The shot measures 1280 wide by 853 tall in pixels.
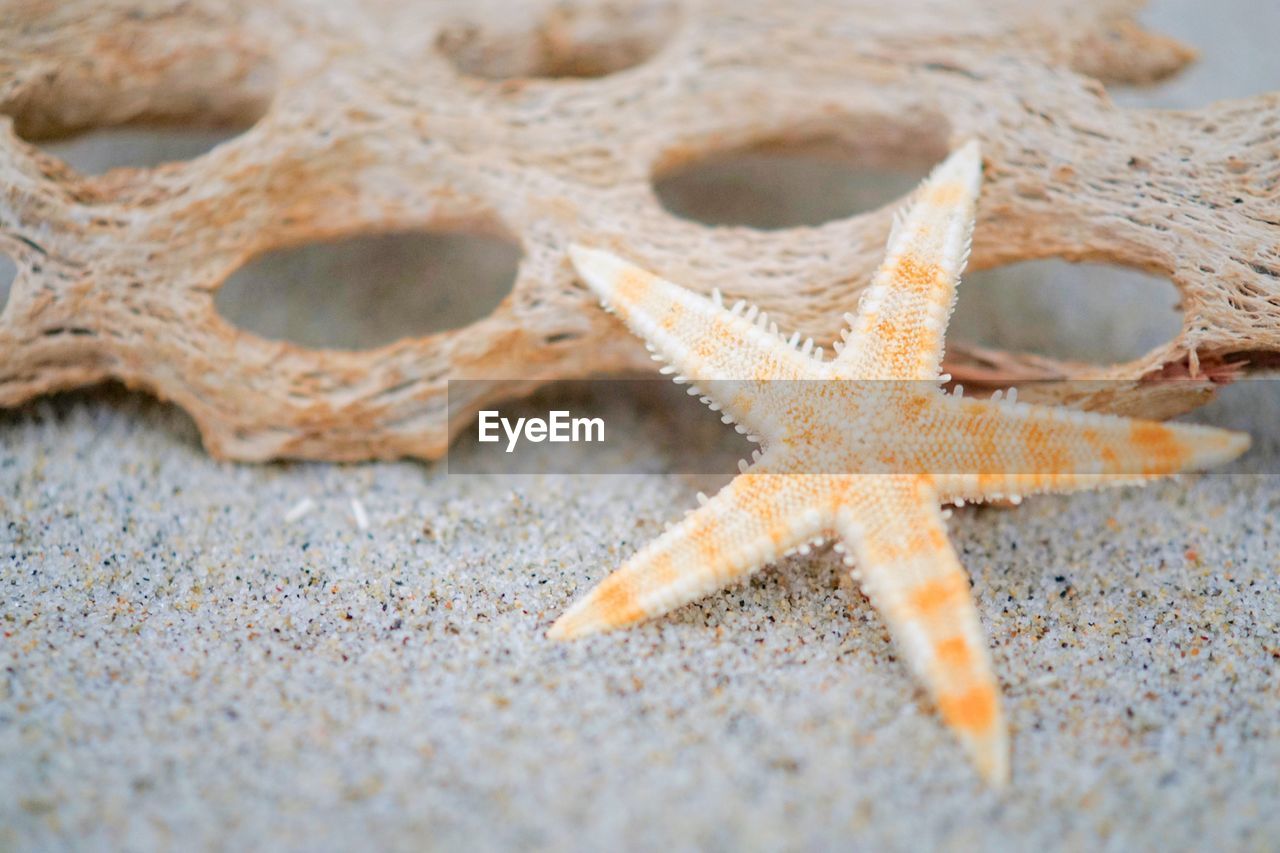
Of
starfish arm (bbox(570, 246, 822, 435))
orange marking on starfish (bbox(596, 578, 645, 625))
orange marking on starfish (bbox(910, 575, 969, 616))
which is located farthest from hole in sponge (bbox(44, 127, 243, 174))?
orange marking on starfish (bbox(910, 575, 969, 616))

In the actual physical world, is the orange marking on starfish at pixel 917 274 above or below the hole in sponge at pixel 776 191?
above

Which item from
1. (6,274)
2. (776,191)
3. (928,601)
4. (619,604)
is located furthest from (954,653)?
(6,274)

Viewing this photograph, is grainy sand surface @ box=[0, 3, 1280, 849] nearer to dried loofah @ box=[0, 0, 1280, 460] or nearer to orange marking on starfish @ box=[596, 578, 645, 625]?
orange marking on starfish @ box=[596, 578, 645, 625]

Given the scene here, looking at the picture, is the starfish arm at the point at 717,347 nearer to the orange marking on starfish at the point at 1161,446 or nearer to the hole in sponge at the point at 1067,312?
the orange marking on starfish at the point at 1161,446

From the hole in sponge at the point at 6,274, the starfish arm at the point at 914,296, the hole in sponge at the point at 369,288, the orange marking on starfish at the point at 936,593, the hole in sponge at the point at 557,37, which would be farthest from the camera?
the hole in sponge at the point at 369,288

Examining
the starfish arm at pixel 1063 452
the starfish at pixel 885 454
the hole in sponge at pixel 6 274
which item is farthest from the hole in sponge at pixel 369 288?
the starfish arm at pixel 1063 452

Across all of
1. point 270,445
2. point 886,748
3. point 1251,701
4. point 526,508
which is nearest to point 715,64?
point 526,508
